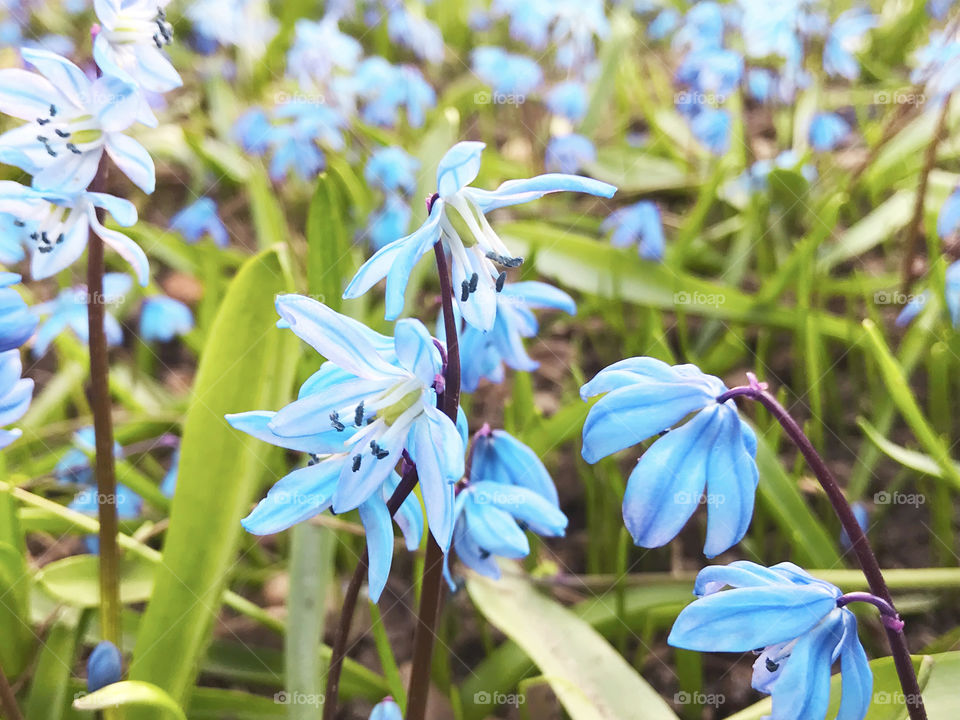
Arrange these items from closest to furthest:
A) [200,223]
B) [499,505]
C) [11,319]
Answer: [11,319] < [499,505] < [200,223]

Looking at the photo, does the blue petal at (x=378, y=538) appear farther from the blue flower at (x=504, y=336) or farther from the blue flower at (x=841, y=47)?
the blue flower at (x=841, y=47)

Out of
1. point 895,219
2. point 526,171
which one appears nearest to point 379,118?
point 526,171

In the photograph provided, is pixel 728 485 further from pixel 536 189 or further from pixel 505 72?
pixel 505 72

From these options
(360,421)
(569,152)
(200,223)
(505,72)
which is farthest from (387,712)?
(505,72)

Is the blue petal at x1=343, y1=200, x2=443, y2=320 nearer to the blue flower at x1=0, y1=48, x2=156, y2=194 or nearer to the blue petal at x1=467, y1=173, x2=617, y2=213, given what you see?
the blue petal at x1=467, y1=173, x2=617, y2=213

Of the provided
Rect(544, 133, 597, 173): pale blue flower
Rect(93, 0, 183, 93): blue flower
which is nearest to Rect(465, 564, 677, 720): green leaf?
Rect(93, 0, 183, 93): blue flower

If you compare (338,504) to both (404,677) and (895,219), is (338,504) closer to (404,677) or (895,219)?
(404,677)
